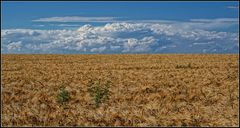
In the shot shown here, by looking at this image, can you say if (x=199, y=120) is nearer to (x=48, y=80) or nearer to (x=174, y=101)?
(x=174, y=101)

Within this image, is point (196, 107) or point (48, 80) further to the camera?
point (48, 80)

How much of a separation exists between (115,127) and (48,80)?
15.1 metres

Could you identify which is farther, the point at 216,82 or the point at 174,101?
the point at 216,82

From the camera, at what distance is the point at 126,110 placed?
48.0ft

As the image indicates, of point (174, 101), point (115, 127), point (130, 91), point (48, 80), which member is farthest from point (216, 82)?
point (115, 127)

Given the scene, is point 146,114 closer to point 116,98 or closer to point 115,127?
point 115,127

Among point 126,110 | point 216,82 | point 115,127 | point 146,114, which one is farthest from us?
point 216,82

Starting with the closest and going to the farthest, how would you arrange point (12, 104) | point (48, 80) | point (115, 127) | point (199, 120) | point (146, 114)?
point (115, 127), point (199, 120), point (146, 114), point (12, 104), point (48, 80)

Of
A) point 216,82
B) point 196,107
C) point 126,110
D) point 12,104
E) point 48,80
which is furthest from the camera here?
point 48,80

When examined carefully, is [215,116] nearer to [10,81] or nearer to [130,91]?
[130,91]

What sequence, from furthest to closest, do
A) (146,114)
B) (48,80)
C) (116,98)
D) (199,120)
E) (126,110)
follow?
(48,80), (116,98), (126,110), (146,114), (199,120)

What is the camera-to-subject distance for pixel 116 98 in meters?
18.3

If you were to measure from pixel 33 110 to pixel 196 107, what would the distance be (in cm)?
560

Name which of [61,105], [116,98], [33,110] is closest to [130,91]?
[116,98]
